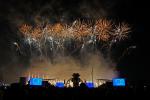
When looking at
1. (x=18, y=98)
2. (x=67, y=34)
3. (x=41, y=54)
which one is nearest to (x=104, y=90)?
(x=18, y=98)

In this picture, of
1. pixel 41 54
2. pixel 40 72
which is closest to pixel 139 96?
pixel 41 54

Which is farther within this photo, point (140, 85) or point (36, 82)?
→ point (36, 82)

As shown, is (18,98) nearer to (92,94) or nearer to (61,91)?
(61,91)

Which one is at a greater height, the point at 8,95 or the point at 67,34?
the point at 67,34

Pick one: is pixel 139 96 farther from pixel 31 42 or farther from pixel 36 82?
pixel 31 42

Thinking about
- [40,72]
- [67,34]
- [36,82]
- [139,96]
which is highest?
[67,34]

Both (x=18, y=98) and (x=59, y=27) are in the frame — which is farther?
(x=59, y=27)

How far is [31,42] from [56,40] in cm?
317

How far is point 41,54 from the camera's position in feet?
136

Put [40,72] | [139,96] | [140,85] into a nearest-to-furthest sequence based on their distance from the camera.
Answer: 1. [139,96]
2. [140,85]
3. [40,72]

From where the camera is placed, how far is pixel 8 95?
9.66 meters

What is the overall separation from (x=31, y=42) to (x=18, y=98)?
26024mm

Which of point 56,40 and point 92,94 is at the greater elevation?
point 56,40

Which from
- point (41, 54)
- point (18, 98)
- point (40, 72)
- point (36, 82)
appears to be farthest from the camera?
point (40, 72)
